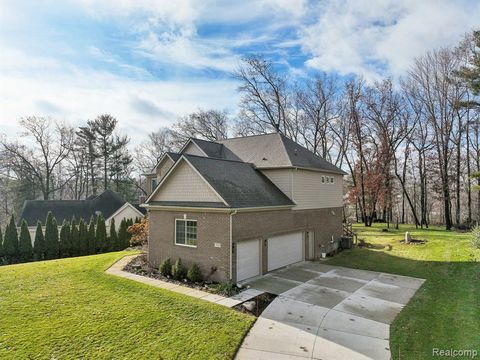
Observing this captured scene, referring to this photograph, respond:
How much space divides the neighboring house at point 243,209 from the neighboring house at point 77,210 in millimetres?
14459

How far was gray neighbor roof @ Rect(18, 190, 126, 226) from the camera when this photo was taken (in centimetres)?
3219

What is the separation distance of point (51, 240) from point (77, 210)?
318 inches

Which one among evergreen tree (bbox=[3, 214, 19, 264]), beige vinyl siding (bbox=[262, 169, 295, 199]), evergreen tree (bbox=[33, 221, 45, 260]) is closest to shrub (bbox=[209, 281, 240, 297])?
beige vinyl siding (bbox=[262, 169, 295, 199])

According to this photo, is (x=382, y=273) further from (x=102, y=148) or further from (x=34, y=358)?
(x=102, y=148)

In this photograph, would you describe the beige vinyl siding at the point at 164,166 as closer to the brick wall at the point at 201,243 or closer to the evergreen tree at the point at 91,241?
the brick wall at the point at 201,243

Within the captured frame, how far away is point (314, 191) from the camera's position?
60.2 ft

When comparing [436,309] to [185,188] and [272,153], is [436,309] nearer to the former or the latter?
[185,188]

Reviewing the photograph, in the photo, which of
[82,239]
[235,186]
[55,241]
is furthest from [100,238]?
[235,186]

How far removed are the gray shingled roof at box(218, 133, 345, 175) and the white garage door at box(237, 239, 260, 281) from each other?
5.14 metres

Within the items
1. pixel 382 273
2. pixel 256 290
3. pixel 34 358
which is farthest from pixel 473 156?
pixel 34 358

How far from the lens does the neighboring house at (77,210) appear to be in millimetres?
31567

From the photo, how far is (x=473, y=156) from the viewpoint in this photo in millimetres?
32125

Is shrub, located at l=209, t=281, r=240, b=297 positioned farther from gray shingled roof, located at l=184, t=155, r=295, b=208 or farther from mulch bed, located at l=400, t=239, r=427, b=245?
mulch bed, located at l=400, t=239, r=427, b=245

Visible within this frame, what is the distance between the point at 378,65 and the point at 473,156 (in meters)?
16.2
